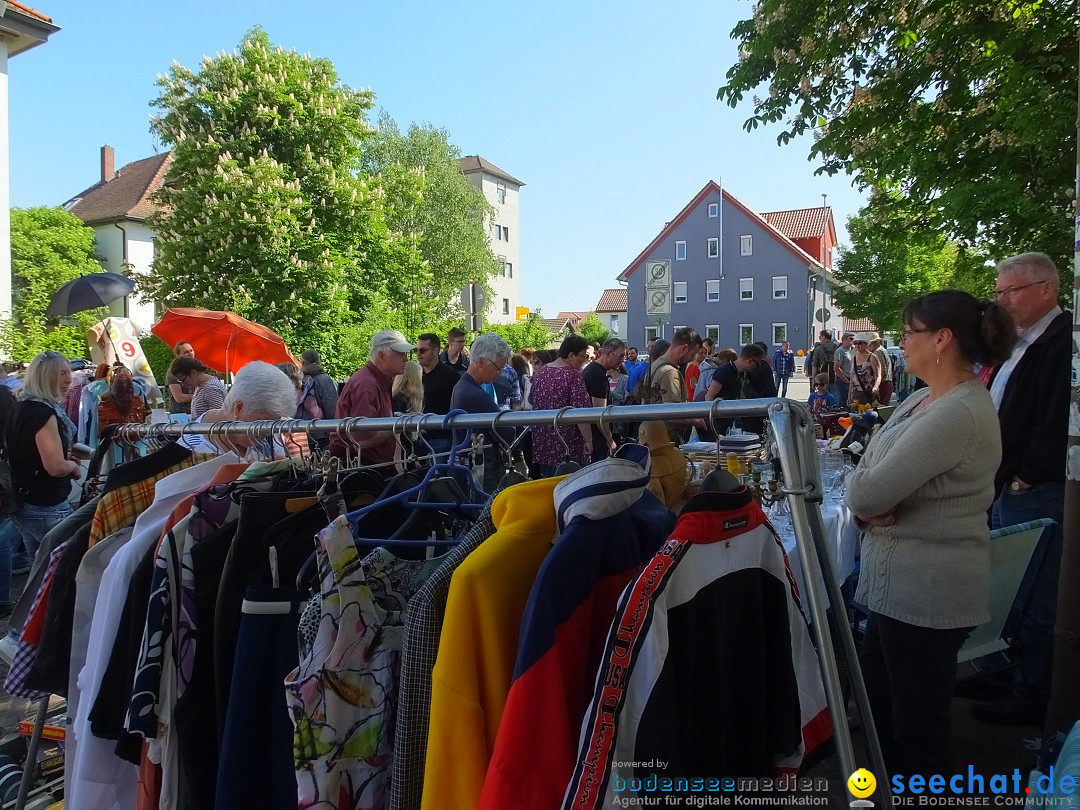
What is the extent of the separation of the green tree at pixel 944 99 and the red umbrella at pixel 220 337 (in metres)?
6.36

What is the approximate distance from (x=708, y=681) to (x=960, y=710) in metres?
3.27

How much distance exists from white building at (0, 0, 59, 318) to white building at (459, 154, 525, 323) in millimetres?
36444

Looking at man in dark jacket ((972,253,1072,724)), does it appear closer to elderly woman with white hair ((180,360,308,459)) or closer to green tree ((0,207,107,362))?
elderly woman with white hair ((180,360,308,459))

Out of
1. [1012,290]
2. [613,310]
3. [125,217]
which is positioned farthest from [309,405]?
[613,310]

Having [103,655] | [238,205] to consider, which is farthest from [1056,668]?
[238,205]

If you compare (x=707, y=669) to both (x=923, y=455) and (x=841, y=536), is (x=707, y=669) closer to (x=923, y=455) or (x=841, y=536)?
(x=923, y=455)

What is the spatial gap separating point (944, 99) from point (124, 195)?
146 feet

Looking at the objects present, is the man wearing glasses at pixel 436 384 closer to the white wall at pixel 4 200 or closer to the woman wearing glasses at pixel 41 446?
the woman wearing glasses at pixel 41 446

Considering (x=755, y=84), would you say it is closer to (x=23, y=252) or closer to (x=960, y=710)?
(x=960, y=710)

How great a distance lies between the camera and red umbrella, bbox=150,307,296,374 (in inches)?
382

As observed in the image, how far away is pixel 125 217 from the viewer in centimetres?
3847

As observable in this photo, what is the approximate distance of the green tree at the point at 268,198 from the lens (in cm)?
1780

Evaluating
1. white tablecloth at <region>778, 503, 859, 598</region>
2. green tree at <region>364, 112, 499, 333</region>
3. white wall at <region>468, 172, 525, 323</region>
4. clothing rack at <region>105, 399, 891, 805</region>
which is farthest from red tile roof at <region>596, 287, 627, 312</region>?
clothing rack at <region>105, 399, 891, 805</region>

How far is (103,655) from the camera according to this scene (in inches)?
78.8
